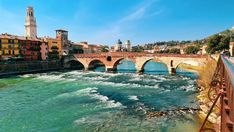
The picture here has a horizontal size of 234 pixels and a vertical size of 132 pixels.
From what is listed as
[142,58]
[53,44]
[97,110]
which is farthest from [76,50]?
[97,110]

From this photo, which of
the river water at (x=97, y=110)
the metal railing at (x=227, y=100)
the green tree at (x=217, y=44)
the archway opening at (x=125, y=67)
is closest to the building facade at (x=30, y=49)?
the archway opening at (x=125, y=67)

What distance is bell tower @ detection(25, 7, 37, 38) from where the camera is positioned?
3957 inches

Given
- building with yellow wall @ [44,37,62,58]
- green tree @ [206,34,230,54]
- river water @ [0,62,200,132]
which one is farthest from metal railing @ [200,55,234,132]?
building with yellow wall @ [44,37,62,58]

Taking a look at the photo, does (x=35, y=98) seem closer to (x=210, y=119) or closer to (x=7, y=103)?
(x=7, y=103)

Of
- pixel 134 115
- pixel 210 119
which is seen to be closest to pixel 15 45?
pixel 134 115

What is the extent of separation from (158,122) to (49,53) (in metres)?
69.8

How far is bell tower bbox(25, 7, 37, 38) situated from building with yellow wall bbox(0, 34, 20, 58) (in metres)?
31.0

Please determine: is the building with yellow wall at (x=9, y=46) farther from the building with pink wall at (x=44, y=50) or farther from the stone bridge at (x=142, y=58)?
the stone bridge at (x=142, y=58)

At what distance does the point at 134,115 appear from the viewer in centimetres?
2423

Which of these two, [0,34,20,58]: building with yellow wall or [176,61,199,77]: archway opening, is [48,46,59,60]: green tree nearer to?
[0,34,20,58]: building with yellow wall

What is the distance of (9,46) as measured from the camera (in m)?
68.5

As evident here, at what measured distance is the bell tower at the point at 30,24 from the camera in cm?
10050

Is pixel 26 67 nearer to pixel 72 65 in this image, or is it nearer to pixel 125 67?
pixel 72 65

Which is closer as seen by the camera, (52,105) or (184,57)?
(52,105)
